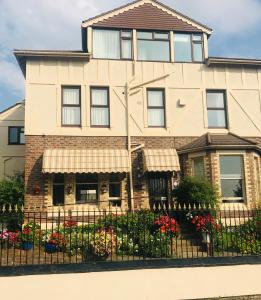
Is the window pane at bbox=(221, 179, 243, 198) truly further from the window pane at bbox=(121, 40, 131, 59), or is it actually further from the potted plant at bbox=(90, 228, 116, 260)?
the window pane at bbox=(121, 40, 131, 59)

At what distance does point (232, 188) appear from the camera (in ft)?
55.2

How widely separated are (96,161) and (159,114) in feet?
13.8

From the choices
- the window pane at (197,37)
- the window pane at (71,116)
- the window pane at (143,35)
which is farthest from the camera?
the window pane at (197,37)

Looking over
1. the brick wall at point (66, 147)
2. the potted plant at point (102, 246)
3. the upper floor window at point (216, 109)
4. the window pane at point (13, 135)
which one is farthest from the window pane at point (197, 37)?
the window pane at point (13, 135)

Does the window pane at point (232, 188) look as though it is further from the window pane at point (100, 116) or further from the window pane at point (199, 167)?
the window pane at point (100, 116)

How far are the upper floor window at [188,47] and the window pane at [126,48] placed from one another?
7.81 feet

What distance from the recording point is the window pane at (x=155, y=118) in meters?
18.2

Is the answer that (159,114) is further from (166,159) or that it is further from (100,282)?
(100,282)

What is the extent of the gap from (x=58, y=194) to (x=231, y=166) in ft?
25.9

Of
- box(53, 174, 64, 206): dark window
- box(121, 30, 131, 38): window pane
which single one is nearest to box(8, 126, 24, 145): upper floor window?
box(53, 174, 64, 206): dark window

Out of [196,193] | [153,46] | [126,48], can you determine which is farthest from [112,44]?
[196,193]

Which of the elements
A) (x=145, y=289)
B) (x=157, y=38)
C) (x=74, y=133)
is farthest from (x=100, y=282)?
(x=157, y=38)

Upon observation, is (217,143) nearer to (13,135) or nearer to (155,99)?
(155,99)

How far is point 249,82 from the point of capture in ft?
63.1
